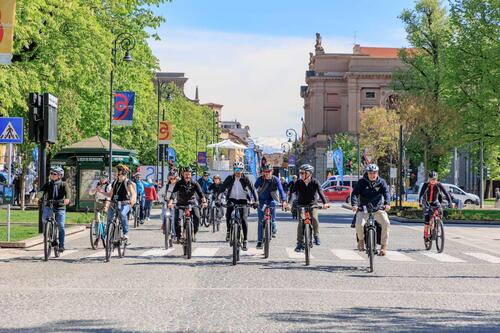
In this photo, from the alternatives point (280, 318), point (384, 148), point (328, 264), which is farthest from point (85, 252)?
point (384, 148)

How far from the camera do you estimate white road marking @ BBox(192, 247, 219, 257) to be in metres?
18.2

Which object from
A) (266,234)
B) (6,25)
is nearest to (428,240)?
(266,234)

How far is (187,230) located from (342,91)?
113 meters

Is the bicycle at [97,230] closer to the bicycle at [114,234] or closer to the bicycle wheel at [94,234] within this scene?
the bicycle wheel at [94,234]

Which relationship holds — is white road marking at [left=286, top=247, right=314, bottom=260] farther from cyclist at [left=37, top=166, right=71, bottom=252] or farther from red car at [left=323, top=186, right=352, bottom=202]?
red car at [left=323, top=186, right=352, bottom=202]

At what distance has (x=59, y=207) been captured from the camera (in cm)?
1761

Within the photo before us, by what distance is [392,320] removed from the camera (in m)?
9.37

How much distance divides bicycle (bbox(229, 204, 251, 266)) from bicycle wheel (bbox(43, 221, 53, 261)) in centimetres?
363

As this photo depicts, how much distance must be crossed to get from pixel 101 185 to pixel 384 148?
69.3 m

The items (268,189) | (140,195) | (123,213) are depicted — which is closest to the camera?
(123,213)

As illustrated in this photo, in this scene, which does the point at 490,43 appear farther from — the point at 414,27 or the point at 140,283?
the point at 140,283

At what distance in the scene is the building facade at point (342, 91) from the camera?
121 m

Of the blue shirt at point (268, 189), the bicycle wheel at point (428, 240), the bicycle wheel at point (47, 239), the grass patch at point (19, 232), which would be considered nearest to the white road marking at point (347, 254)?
the blue shirt at point (268, 189)

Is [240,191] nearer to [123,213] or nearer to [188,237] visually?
[188,237]
